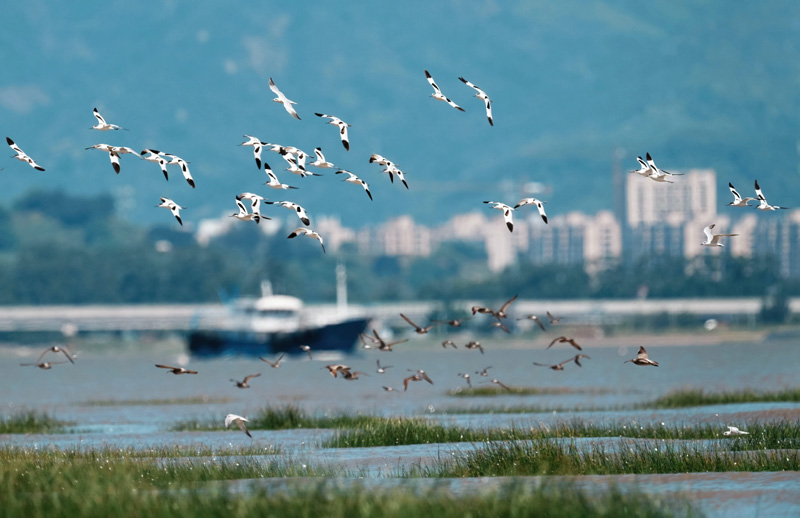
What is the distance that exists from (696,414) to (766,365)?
275 feet

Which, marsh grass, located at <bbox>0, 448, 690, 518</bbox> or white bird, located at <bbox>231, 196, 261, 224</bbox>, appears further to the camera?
white bird, located at <bbox>231, 196, 261, 224</bbox>

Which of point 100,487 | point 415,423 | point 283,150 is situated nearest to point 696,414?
point 415,423

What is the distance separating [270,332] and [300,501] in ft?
530

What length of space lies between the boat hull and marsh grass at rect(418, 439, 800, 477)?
15216 centimetres

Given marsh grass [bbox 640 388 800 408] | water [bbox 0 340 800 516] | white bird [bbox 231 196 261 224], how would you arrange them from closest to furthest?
water [bbox 0 340 800 516] → white bird [bbox 231 196 261 224] → marsh grass [bbox 640 388 800 408]

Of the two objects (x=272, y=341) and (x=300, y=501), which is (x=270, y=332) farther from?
(x=300, y=501)

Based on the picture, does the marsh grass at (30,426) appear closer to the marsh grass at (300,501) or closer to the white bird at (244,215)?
the white bird at (244,215)

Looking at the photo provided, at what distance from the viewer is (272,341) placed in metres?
183

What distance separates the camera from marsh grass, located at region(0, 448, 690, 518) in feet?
72.2

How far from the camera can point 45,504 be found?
23.9 meters

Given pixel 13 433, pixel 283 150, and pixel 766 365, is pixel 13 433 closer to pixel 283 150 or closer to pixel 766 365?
pixel 283 150

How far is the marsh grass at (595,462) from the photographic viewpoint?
29156 millimetres

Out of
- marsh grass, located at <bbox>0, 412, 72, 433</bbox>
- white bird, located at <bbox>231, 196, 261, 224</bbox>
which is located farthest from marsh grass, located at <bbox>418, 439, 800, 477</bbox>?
marsh grass, located at <bbox>0, 412, 72, 433</bbox>

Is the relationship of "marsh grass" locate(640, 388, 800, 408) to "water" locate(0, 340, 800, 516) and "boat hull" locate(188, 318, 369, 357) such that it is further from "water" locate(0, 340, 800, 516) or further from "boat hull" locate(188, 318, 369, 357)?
"boat hull" locate(188, 318, 369, 357)
